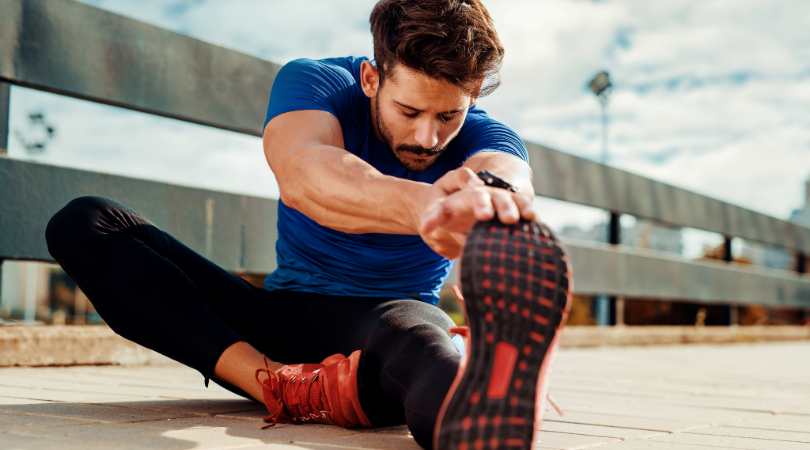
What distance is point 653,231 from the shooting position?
52.7 feet

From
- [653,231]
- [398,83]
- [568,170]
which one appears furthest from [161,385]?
[653,231]

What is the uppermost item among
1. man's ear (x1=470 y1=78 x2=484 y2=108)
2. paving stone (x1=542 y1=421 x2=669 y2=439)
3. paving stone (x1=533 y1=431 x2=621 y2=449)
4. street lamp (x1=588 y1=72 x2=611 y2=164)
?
street lamp (x1=588 y1=72 x2=611 y2=164)

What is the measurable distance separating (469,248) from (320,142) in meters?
0.69

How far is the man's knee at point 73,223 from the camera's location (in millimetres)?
1676

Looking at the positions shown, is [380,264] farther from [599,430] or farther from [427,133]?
[599,430]

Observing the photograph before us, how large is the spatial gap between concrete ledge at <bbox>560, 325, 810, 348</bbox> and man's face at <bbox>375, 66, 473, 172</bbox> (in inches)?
166

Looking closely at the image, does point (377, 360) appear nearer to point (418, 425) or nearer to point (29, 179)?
point (418, 425)

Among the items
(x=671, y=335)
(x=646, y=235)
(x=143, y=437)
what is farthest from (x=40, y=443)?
(x=646, y=235)

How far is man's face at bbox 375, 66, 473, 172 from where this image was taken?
1.72m

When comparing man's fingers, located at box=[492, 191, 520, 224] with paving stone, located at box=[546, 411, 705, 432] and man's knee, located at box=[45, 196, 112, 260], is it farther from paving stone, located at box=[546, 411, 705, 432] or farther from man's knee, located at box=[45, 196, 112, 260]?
man's knee, located at box=[45, 196, 112, 260]

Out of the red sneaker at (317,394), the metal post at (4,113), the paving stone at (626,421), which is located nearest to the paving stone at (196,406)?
the red sneaker at (317,394)

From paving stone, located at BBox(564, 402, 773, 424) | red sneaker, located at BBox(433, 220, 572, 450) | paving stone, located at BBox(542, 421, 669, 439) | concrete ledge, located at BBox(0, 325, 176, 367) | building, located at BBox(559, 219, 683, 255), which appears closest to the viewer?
red sneaker, located at BBox(433, 220, 572, 450)

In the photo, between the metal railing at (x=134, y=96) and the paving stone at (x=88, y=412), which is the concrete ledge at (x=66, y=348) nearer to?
the metal railing at (x=134, y=96)

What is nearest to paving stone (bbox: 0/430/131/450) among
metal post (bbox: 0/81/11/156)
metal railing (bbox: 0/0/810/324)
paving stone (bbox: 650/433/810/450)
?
paving stone (bbox: 650/433/810/450)
